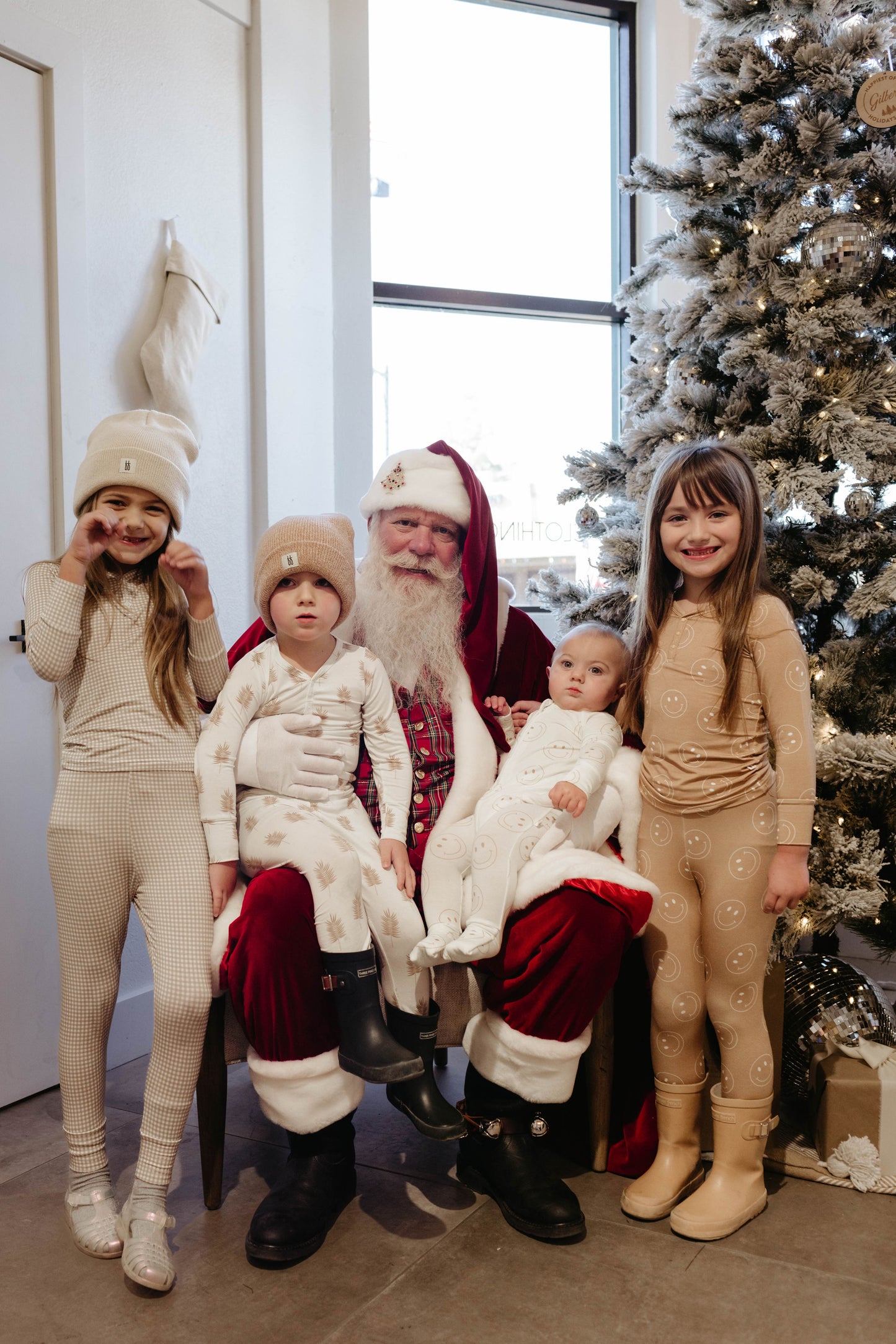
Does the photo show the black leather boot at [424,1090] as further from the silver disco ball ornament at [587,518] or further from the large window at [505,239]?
the large window at [505,239]

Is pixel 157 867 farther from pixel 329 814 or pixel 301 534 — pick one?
pixel 301 534

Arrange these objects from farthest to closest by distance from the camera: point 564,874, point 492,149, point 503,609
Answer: point 492,149 < point 503,609 < point 564,874

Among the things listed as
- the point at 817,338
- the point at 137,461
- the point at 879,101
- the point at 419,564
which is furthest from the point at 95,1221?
the point at 879,101

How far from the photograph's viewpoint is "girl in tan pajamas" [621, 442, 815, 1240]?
2080mm

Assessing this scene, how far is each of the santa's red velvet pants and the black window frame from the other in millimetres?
2924

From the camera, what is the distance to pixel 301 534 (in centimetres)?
226

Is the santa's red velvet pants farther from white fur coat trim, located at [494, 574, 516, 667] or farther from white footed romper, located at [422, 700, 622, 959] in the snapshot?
white fur coat trim, located at [494, 574, 516, 667]

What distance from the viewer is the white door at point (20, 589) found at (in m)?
2.66

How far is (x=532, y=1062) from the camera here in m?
2.04

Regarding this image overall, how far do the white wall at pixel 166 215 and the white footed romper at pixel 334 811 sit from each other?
929 millimetres

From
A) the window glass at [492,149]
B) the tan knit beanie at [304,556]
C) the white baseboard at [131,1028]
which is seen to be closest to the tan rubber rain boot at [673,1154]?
the tan knit beanie at [304,556]

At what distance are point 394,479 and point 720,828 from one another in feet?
4.02

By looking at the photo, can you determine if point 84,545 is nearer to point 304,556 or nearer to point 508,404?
point 304,556

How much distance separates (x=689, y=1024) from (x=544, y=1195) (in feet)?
1.44
